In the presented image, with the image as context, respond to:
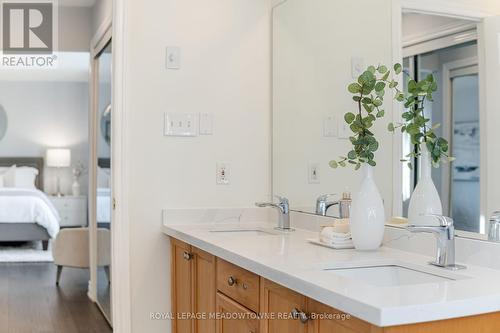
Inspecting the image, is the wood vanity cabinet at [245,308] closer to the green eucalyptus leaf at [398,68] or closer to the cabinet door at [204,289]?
the cabinet door at [204,289]

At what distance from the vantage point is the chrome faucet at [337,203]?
2492mm

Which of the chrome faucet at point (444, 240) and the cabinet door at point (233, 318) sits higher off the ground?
the chrome faucet at point (444, 240)

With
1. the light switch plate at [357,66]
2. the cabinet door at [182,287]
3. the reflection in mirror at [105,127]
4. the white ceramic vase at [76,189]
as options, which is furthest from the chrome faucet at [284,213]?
the white ceramic vase at [76,189]

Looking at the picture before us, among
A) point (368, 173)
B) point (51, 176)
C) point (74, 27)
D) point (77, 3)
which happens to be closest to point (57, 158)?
point (51, 176)

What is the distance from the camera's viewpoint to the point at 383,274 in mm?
1872

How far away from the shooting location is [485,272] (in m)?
1.67

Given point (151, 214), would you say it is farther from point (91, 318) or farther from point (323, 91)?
point (91, 318)

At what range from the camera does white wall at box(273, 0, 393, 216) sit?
2.33 m

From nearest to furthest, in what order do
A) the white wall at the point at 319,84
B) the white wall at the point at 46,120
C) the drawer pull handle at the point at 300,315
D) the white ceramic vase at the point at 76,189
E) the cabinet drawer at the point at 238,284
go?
the drawer pull handle at the point at 300,315, the cabinet drawer at the point at 238,284, the white wall at the point at 319,84, the white ceramic vase at the point at 76,189, the white wall at the point at 46,120

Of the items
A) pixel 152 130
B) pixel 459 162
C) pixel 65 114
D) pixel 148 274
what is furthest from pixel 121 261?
pixel 65 114

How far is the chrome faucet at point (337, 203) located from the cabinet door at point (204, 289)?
590 millimetres

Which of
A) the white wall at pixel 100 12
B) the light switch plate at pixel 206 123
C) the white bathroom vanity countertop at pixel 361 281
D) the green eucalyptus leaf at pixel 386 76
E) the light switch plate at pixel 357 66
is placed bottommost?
the white bathroom vanity countertop at pixel 361 281

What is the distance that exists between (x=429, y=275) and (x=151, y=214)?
1.56 metres

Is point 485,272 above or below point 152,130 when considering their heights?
below
